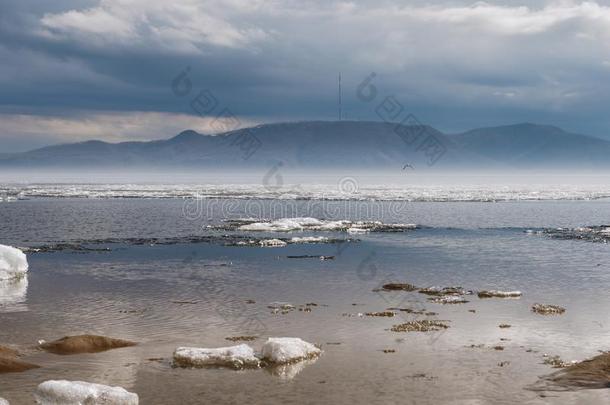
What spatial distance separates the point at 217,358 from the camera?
1683 centimetres

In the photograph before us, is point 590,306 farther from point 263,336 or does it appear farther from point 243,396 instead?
point 243,396

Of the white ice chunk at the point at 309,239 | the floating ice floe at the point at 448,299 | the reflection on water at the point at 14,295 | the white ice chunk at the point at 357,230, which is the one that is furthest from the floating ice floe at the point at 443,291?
the white ice chunk at the point at 357,230

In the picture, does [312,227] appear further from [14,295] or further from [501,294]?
[14,295]

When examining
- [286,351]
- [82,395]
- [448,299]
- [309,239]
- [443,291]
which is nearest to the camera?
[82,395]

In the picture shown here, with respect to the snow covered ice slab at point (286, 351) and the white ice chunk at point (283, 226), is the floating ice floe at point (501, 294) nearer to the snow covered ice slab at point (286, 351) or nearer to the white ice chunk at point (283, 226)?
the snow covered ice slab at point (286, 351)

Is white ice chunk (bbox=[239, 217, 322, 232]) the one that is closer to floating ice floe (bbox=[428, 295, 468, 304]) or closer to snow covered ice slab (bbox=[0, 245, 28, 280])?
snow covered ice slab (bbox=[0, 245, 28, 280])

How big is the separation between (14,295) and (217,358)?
44.7 feet

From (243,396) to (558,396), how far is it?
22.7 ft

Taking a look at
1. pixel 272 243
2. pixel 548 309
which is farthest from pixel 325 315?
pixel 272 243

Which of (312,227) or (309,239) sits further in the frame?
(312,227)

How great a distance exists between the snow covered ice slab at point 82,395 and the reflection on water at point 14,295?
35.4 feet

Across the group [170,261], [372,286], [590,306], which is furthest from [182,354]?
[170,261]

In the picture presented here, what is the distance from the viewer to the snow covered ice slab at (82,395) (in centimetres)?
1373

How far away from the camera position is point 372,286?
28781 mm
